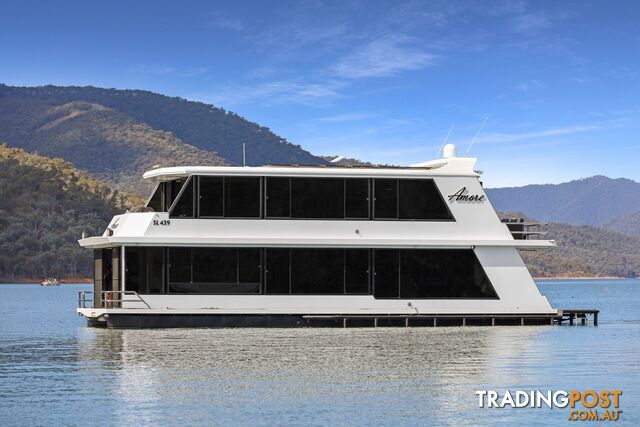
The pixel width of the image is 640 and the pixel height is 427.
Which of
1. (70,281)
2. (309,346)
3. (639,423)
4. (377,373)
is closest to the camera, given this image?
(639,423)

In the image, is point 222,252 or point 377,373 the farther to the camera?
point 222,252

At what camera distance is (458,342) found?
27.2m

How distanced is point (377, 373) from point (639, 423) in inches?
238

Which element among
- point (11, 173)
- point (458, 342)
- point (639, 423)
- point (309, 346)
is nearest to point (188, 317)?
point (309, 346)

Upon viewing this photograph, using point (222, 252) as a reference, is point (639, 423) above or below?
below

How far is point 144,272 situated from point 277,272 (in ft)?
11.4

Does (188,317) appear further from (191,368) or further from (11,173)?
(11,173)

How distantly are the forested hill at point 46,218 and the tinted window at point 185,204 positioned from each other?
97725mm

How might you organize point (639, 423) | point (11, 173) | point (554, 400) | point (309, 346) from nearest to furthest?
point (639, 423) < point (554, 400) < point (309, 346) < point (11, 173)

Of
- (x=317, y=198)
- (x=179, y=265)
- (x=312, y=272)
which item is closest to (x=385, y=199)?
(x=317, y=198)

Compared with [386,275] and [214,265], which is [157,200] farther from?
[386,275]

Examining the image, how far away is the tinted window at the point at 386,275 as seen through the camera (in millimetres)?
30203

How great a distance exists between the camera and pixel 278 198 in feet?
98.4

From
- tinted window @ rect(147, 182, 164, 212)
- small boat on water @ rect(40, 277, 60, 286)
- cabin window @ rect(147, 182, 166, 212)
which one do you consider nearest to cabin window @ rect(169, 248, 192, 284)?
cabin window @ rect(147, 182, 166, 212)
